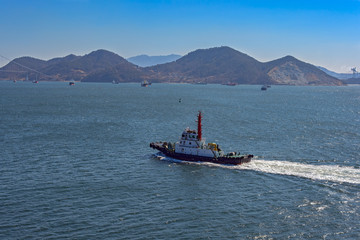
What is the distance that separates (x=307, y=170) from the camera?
56.5 metres

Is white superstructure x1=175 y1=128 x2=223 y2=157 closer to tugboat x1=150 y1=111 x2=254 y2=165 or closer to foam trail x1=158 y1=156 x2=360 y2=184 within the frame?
tugboat x1=150 y1=111 x2=254 y2=165

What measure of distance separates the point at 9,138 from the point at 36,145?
424 inches

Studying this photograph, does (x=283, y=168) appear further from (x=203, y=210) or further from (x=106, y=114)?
(x=106, y=114)

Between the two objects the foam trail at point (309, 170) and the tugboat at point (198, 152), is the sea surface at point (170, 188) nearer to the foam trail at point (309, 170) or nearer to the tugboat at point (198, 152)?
the foam trail at point (309, 170)

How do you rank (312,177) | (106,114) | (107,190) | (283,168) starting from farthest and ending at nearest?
(106,114), (283,168), (312,177), (107,190)

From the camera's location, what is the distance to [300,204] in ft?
142

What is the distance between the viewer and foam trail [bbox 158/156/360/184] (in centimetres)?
5306

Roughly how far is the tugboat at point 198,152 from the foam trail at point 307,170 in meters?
1.12

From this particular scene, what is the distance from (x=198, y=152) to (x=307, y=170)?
Result: 731 inches

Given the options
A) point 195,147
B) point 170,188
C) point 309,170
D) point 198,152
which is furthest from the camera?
point 195,147

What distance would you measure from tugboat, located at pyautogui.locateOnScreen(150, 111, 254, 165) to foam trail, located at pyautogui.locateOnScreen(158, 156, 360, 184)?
3.67ft

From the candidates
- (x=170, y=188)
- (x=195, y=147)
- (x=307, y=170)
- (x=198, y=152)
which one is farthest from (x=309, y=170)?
(x=170, y=188)

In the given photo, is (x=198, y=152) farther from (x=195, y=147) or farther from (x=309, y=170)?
(x=309, y=170)

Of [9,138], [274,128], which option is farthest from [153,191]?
[274,128]
